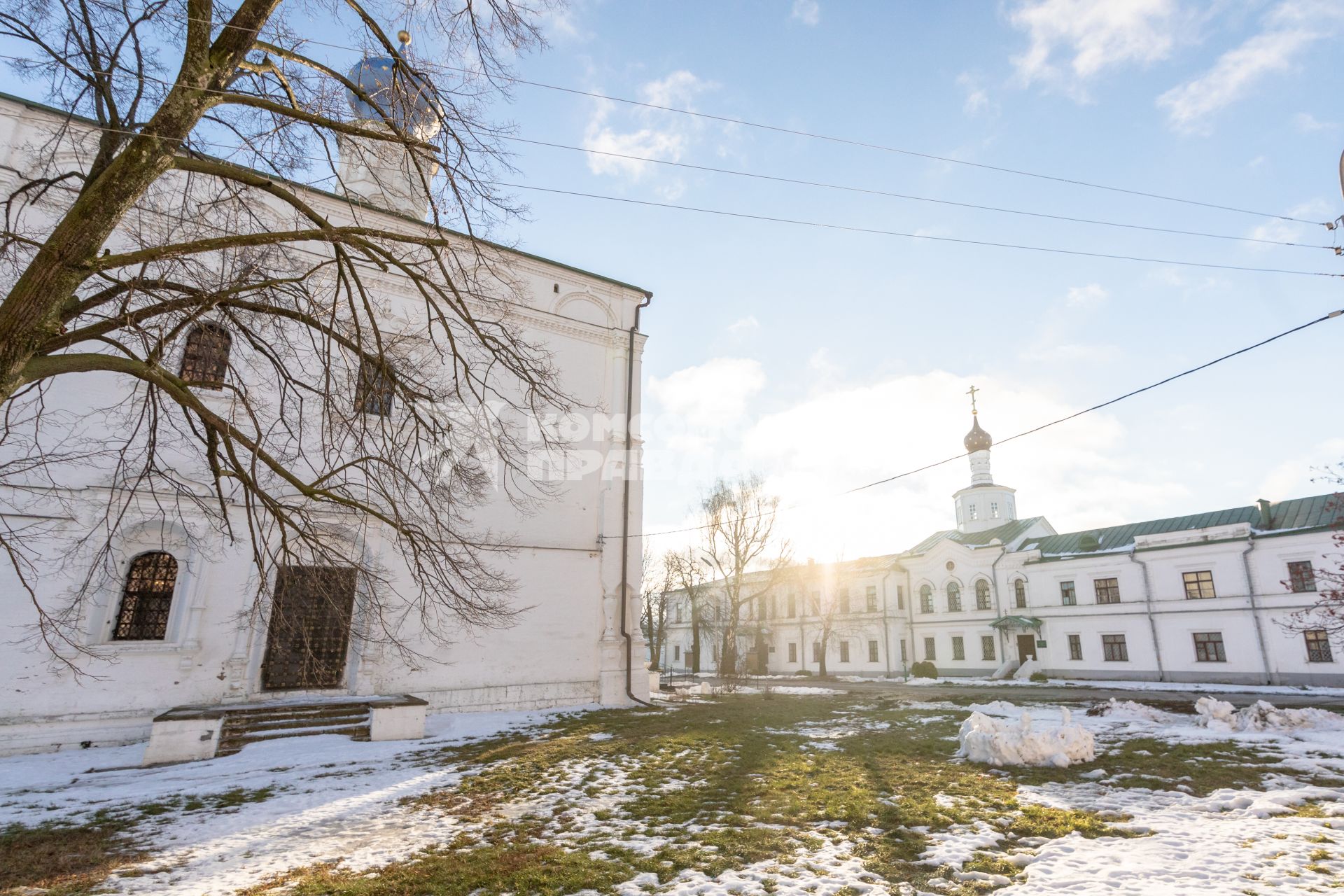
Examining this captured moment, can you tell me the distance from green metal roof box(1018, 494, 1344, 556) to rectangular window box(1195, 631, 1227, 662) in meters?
4.65

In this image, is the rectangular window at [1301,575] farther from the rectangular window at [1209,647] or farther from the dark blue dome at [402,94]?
the dark blue dome at [402,94]

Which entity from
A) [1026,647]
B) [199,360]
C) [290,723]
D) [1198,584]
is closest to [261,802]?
[290,723]

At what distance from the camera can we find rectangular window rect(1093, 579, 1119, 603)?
3069 centimetres

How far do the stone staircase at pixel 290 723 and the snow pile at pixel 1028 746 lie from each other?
9529 millimetres

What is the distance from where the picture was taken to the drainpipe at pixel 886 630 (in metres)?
39.7

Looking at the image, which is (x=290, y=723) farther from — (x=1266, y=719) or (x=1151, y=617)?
(x=1151, y=617)

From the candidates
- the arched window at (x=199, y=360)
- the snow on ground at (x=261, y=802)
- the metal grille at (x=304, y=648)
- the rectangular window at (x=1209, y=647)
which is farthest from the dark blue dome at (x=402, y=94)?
the rectangular window at (x=1209, y=647)

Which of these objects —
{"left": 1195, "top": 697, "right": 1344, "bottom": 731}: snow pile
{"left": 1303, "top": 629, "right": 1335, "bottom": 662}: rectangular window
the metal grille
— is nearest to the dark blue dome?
the metal grille

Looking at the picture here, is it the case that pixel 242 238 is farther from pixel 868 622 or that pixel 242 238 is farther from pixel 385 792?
pixel 868 622

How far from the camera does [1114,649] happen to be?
30281mm

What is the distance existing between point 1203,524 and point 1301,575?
14.6ft

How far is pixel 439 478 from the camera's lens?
23.2 feet

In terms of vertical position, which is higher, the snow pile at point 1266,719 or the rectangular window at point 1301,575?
the rectangular window at point 1301,575

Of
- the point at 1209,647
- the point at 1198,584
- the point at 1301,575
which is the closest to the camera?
the point at 1301,575
